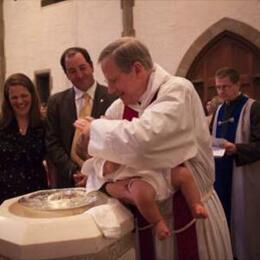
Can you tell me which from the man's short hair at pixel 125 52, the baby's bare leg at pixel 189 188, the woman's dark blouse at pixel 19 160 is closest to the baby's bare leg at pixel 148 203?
the baby's bare leg at pixel 189 188

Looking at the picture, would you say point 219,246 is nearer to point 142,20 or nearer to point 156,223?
point 156,223

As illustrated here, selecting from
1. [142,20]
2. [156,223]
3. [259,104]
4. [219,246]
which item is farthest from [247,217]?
[142,20]

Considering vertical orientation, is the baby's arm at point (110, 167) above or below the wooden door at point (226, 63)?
below

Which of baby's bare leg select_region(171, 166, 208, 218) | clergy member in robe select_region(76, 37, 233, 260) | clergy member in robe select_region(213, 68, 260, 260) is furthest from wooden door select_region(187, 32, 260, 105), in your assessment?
baby's bare leg select_region(171, 166, 208, 218)

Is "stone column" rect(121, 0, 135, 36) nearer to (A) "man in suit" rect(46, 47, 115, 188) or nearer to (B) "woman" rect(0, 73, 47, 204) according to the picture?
(A) "man in suit" rect(46, 47, 115, 188)

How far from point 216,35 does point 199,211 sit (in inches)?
220

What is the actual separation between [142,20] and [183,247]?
6.39 metres

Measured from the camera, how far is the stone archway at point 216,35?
6.36m

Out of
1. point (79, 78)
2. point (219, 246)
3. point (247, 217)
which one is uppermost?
point (79, 78)

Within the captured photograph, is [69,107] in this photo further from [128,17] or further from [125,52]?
[128,17]

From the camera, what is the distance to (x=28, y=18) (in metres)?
9.72

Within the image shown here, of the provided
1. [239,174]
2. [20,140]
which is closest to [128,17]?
[239,174]

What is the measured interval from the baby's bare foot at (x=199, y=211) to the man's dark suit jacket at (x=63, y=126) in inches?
46.4

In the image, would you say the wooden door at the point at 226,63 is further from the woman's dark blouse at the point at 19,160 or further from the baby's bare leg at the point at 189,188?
the baby's bare leg at the point at 189,188
